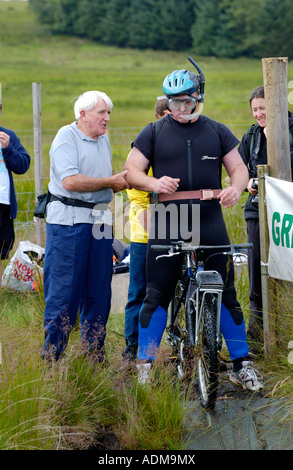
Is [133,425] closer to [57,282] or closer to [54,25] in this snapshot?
[57,282]

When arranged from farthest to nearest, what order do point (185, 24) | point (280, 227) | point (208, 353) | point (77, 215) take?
point (185, 24)
point (280, 227)
point (77, 215)
point (208, 353)

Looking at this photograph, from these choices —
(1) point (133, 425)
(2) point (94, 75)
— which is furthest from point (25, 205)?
(2) point (94, 75)

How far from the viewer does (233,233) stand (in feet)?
27.7

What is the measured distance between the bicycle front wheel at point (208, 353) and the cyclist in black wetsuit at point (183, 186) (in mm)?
432

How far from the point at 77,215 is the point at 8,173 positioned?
1314 mm

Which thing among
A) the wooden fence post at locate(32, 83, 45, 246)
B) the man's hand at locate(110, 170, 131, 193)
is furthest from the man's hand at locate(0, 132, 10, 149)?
the wooden fence post at locate(32, 83, 45, 246)

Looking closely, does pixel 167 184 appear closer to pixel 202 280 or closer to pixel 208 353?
pixel 202 280

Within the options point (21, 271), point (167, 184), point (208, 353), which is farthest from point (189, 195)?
point (21, 271)

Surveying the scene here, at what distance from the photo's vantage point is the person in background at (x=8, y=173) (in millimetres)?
5766

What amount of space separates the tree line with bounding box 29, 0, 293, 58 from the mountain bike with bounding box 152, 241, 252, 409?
232 feet

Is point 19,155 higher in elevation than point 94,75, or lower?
lower

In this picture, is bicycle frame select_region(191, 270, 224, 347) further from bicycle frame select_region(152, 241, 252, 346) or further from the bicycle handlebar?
the bicycle handlebar

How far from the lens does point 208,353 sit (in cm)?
432
